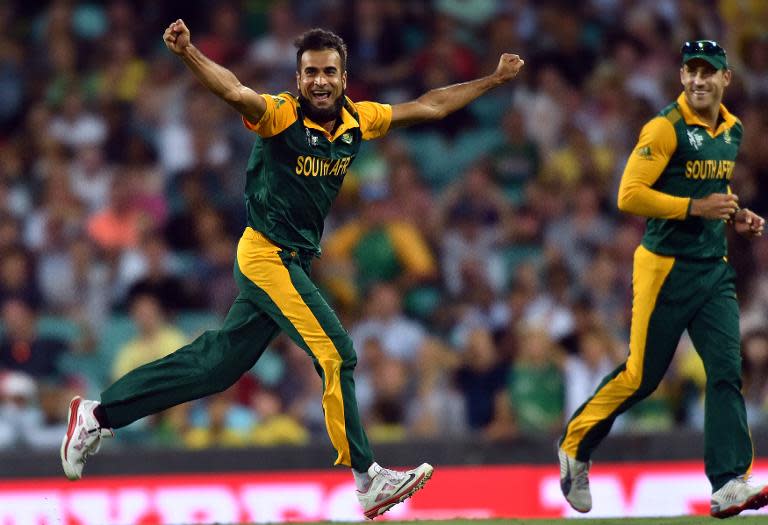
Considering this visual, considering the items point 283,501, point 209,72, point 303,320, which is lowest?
point 283,501

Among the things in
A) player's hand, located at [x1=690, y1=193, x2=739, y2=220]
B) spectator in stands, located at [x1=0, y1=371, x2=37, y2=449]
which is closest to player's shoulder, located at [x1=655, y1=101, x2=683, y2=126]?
player's hand, located at [x1=690, y1=193, x2=739, y2=220]

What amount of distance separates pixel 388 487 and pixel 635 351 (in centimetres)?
148

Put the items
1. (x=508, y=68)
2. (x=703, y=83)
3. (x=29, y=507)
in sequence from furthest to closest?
(x=29, y=507)
(x=508, y=68)
(x=703, y=83)

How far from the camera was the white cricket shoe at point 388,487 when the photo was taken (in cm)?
679

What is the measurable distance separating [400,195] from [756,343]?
3.38 metres

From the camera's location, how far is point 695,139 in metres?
7.10

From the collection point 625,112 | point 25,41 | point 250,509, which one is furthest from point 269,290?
Answer: point 25,41

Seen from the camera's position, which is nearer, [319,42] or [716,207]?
[319,42]

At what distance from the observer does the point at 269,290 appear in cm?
685

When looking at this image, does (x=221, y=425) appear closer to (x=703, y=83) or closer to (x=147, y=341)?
(x=147, y=341)

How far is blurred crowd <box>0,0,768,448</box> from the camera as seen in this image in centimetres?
1078

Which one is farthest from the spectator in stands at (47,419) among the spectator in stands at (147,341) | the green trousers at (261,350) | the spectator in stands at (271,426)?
the green trousers at (261,350)

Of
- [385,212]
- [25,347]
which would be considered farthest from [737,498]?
[25,347]

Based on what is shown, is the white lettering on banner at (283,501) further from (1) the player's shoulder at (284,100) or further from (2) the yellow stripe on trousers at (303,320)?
(1) the player's shoulder at (284,100)
